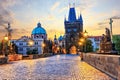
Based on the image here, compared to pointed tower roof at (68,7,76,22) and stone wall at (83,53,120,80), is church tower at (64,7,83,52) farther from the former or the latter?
stone wall at (83,53,120,80)

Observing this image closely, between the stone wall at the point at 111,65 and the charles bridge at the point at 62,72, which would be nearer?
the stone wall at the point at 111,65

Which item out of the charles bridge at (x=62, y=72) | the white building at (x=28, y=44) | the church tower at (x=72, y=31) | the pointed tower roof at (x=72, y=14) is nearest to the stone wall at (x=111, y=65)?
the charles bridge at (x=62, y=72)

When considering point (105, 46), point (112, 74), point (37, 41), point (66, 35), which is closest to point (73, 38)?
point (66, 35)

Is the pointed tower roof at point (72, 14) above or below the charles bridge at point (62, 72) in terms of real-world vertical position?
above

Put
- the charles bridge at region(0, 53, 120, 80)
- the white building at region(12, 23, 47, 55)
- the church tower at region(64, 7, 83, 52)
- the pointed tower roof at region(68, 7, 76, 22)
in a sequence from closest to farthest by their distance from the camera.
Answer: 1. the charles bridge at region(0, 53, 120, 80)
2. the church tower at region(64, 7, 83, 52)
3. the white building at region(12, 23, 47, 55)
4. the pointed tower roof at region(68, 7, 76, 22)

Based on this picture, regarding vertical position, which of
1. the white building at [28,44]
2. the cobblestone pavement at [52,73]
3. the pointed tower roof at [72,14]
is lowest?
the cobblestone pavement at [52,73]

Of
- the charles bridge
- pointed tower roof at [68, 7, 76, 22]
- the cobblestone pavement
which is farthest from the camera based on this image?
pointed tower roof at [68, 7, 76, 22]

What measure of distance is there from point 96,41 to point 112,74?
154 m

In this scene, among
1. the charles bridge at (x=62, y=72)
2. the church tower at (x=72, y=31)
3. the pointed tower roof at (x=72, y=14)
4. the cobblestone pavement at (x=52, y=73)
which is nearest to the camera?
the charles bridge at (x=62, y=72)

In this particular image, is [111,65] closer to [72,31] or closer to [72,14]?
[72,31]

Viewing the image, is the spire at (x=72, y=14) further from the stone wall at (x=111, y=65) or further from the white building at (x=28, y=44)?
A: the stone wall at (x=111, y=65)

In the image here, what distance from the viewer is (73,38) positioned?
136625 mm

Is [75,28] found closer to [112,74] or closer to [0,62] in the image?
[0,62]

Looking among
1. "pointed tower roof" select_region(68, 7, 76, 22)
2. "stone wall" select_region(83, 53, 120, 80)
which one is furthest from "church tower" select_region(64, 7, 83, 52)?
"stone wall" select_region(83, 53, 120, 80)
